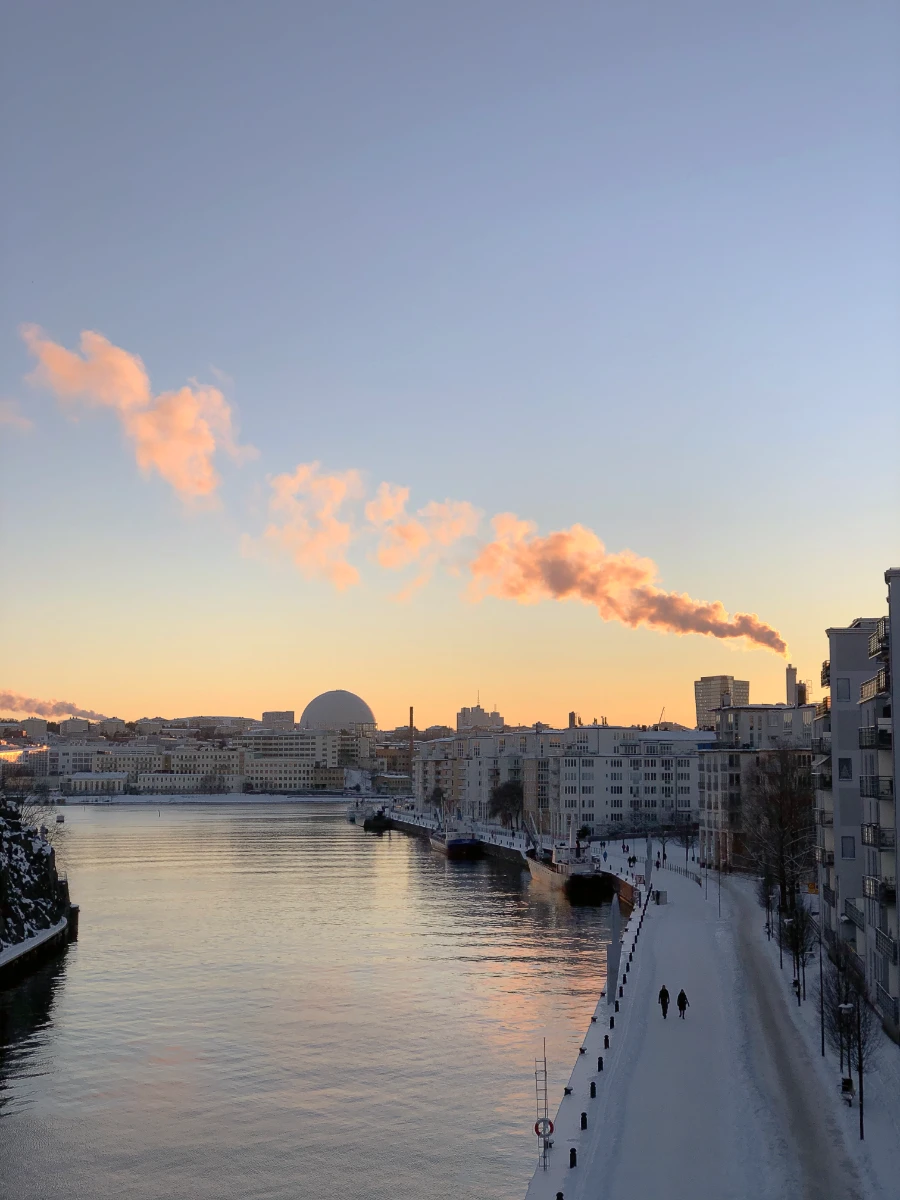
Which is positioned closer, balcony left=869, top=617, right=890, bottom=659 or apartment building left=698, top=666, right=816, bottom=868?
balcony left=869, top=617, right=890, bottom=659

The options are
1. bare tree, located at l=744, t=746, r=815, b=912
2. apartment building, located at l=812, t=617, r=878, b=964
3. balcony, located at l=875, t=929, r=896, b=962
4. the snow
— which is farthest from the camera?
bare tree, located at l=744, t=746, r=815, b=912

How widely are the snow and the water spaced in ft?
3.95

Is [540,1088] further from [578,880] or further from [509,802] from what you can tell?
[509,802]

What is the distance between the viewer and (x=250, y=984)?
1671 inches

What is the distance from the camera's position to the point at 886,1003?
1164 inches

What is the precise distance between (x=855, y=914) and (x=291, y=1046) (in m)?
17.2

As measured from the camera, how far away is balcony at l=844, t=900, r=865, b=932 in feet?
115

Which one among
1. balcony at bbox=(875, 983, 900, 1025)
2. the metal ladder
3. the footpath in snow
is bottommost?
the metal ladder

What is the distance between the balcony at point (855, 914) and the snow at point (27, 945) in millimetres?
30483

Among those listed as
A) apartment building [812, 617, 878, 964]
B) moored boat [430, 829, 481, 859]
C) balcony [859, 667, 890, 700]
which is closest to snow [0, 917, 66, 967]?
apartment building [812, 617, 878, 964]

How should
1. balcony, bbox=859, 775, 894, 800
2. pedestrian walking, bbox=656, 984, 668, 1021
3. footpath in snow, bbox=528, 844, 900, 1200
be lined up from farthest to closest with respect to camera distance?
pedestrian walking, bbox=656, 984, 668, 1021
balcony, bbox=859, 775, 894, 800
footpath in snow, bbox=528, 844, 900, 1200

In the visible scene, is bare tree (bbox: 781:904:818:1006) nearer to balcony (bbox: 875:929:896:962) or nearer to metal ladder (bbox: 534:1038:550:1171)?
balcony (bbox: 875:929:896:962)

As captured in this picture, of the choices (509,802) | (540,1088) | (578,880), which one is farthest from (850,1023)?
(509,802)

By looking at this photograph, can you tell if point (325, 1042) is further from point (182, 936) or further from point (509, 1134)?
point (182, 936)
